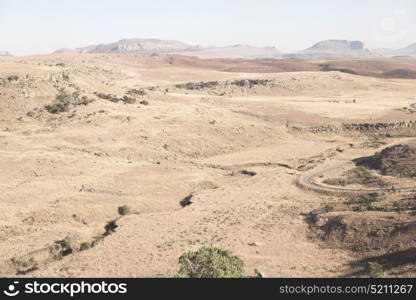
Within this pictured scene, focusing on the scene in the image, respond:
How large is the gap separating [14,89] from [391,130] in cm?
6124

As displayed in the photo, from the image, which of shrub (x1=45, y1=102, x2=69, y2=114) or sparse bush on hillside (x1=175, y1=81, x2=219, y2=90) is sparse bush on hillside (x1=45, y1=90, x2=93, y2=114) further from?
sparse bush on hillside (x1=175, y1=81, x2=219, y2=90)

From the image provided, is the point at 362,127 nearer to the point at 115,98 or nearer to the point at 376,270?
the point at 115,98

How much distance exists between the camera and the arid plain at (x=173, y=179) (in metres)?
27.9

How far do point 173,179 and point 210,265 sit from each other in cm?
2595

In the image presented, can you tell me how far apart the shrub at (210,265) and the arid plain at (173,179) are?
9.14 ft

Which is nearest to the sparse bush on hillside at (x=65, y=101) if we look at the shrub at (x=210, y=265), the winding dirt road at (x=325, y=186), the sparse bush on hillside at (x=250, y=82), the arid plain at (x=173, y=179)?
the arid plain at (x=173, y=179)

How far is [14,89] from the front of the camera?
70.7 m

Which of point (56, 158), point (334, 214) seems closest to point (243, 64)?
point (56, 158)

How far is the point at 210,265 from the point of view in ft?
71.9

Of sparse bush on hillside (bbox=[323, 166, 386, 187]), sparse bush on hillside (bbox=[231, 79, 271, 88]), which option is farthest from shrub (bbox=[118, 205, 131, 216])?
sparse bush on hillside (bbox=[231, 79, 271, 88])

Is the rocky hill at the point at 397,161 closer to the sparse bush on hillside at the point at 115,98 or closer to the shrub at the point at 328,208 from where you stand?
the shrub at the point at 328,208

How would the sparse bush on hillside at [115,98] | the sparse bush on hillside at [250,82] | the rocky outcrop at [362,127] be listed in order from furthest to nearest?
the sparse bush on hillside at [250,82]
the sparse bush on hillside at [115,98]
the rocky outcrop at [362,127]

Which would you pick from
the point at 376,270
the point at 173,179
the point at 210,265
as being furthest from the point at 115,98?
the point at 376,270

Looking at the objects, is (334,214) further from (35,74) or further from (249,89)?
(249,89)
